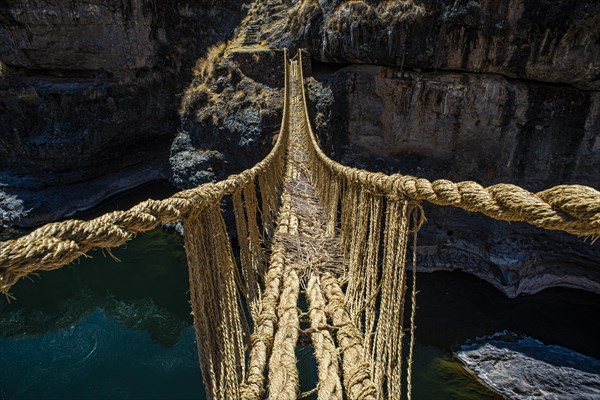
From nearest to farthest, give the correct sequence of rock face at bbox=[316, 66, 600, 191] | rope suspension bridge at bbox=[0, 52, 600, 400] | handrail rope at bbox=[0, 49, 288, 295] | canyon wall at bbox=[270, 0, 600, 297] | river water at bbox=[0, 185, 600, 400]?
handrail rope at bbox=[0, 49, 288, 295], rope suspension bridge at bbox=[0, 52, 600, 400], river water at bbox=[0, 185, 600, 400], canyon wall at bbox=[270, 0, 600, 297], rock face at bbox=[316, 66, 600, 191]

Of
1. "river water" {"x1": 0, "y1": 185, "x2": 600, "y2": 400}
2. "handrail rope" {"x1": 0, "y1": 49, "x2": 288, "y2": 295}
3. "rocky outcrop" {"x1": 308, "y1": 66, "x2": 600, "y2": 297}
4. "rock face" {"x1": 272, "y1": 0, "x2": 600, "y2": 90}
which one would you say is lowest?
"river water" {"x1": 0, "y1": 185, "x2": 600, "y2": 400}

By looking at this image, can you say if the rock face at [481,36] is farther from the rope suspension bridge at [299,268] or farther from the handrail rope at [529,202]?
the handrail rope at [529,202]

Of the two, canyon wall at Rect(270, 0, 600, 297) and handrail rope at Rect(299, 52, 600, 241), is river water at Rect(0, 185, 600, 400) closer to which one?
canyon wall at Rect(270, 0, 600, 297)

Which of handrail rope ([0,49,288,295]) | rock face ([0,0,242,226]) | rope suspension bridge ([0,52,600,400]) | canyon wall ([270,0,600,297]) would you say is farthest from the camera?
rock face ([0,0,242,226])

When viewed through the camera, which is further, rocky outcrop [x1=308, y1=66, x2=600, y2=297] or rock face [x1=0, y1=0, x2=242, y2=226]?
rock face [x1=0, y1=0, x2=242, y2=226]

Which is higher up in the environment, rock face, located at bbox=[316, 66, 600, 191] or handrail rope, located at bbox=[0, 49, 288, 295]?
handrail rope, located at bbox=[0, 49, 288, 295]

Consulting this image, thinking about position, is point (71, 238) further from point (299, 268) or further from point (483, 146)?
point (483, 146)

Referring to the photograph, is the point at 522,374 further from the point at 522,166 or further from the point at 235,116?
the point at 235,116

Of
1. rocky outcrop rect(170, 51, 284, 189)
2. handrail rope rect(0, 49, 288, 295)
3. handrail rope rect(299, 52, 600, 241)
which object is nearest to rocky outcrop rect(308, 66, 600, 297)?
rocky outcrop rect(170, 51, 284, 189)
